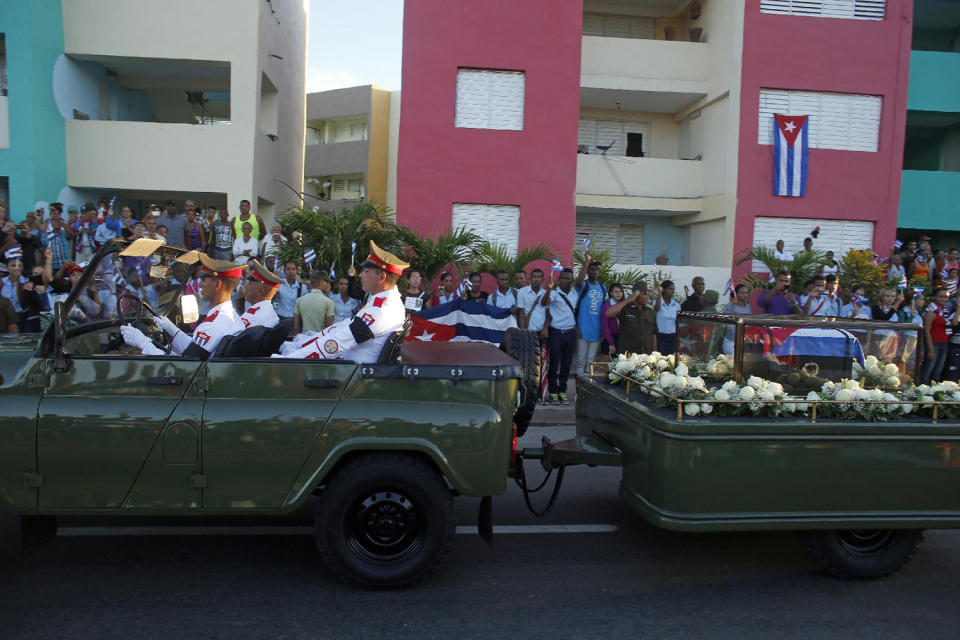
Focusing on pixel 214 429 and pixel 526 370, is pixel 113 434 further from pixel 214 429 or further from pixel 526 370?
pixel 526 370

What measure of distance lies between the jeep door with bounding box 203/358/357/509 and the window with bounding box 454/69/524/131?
11458 millimetres

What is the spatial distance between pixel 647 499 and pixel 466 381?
1.29m

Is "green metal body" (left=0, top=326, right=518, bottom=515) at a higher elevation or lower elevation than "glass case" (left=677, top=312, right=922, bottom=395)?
lower

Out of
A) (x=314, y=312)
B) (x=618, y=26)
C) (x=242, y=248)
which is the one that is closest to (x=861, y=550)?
(x=314, y=312)

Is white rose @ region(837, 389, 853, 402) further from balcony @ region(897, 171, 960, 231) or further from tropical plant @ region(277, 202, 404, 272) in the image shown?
balcony @ region(897, 171, 960, 231)

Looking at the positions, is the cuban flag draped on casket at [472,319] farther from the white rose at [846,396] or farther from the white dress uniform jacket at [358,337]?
the white rose at [846,396]

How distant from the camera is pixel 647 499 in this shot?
4.36 metres

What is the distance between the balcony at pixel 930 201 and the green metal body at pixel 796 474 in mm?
15293

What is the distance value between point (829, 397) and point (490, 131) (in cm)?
1125

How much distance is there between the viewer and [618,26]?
59.4ft

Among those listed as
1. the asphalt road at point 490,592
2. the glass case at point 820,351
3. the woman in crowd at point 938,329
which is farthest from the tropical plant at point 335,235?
the woman in crowd at point 938,329

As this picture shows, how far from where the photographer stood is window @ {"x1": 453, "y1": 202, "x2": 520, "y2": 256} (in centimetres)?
1504

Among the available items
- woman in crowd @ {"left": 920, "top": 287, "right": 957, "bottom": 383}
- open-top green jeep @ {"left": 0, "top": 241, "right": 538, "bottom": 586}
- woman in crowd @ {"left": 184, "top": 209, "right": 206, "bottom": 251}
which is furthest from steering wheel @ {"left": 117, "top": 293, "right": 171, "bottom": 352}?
woman in crowd @ {"left": 920, "top": 287, "right": 957, "bottom": 383}

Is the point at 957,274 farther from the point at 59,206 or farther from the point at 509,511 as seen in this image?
the point at 59,206
